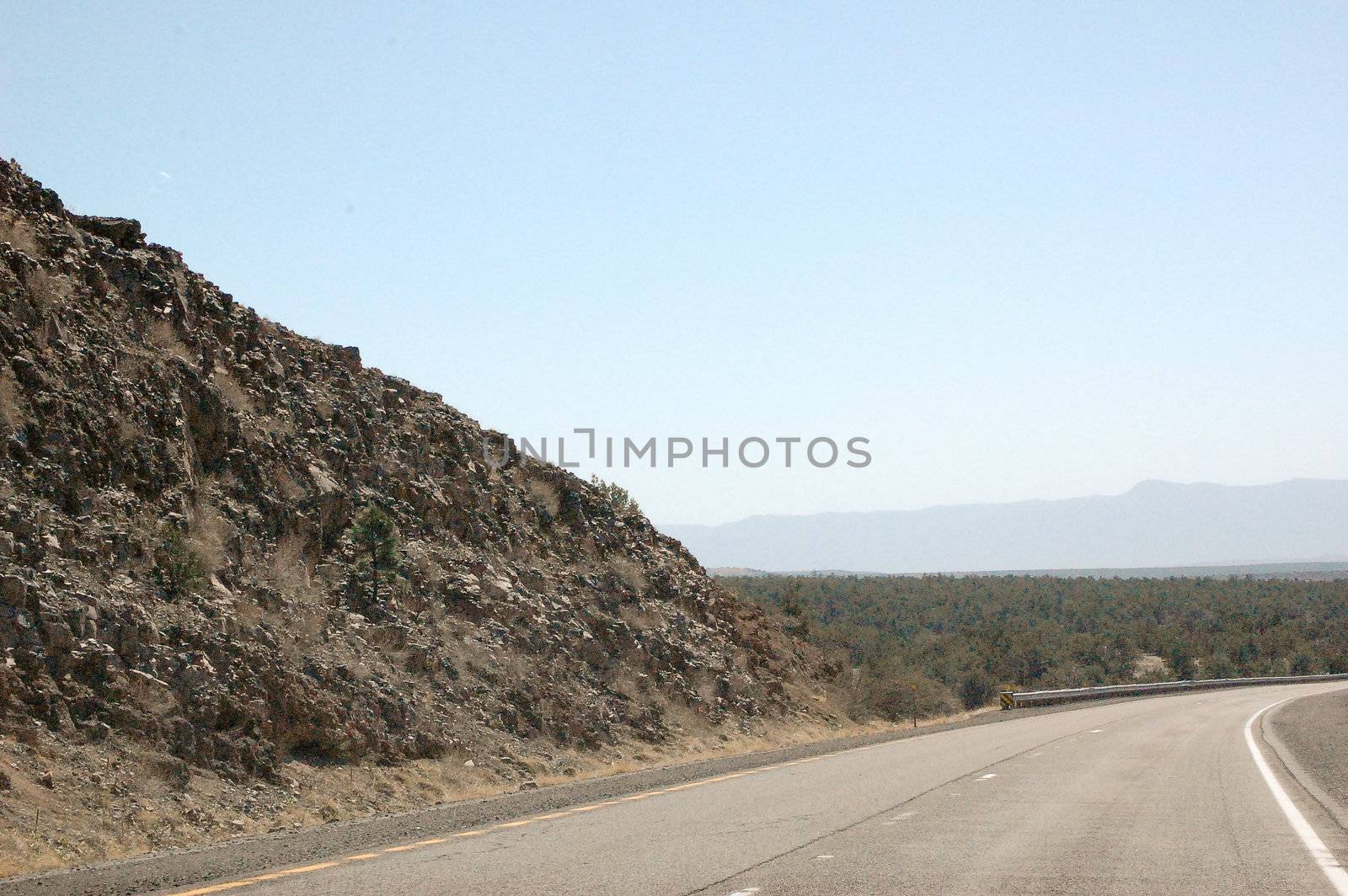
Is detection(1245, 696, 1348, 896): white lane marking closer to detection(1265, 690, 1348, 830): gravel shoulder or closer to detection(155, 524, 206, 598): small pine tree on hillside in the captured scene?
detection(1265, 690, 1348, 830): gravel shoulder

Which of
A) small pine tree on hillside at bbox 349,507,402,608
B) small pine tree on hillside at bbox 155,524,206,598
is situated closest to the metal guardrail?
small pine tree on hillside at bbox 349,507,402,608

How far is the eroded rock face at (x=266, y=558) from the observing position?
15.7 metres

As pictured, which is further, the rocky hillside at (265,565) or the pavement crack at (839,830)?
the rocky hillside at (265,565)

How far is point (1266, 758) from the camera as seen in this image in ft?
68.1

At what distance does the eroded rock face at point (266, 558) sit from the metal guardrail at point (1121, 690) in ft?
48.8

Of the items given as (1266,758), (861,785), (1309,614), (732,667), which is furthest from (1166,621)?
(861,785)

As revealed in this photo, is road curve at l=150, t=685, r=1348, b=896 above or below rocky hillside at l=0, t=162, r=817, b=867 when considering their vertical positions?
below

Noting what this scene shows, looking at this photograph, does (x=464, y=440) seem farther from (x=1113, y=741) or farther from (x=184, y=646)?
(x=1113, y=741)

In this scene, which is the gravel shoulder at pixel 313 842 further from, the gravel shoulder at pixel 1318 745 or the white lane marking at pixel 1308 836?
the gravel shoulder at pixel 1318 745

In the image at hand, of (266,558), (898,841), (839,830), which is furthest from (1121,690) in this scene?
(898,841)

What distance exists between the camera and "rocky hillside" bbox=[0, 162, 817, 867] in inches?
614

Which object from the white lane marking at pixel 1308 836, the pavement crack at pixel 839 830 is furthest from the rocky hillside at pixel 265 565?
the white lane marking at pixel 1308 836

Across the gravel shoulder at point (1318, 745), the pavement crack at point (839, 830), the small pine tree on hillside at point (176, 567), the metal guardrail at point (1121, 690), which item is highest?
the small pine tree on hillside at point (176, 567)

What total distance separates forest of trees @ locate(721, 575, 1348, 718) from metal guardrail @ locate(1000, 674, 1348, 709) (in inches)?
123
